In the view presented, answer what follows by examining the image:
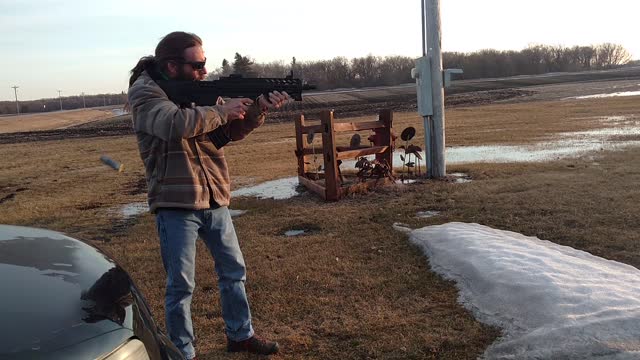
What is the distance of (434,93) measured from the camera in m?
9.98

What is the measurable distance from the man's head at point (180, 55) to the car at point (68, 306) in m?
1.15

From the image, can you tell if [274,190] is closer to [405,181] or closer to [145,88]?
[405,181]

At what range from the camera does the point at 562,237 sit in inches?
233

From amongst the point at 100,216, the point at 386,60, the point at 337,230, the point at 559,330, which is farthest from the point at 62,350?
the point at 386,60

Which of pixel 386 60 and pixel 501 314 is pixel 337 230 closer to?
pixel 501 314

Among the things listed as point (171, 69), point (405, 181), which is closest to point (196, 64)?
point (171, 69)

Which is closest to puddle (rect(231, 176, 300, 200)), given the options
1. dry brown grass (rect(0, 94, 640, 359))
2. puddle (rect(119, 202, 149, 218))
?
dry brown grass (rect(0, 94, 640, 359))

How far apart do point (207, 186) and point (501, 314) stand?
90.7 inches

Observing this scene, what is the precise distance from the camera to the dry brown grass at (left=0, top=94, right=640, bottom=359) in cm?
394

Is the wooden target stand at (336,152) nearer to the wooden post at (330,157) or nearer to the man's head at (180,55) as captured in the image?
the wooden post at (330,157)

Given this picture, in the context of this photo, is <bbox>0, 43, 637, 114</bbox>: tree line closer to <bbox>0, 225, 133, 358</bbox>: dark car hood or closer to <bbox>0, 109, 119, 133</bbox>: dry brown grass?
<bbox>0, 109, 119, 133</bbox>: dry brown grass

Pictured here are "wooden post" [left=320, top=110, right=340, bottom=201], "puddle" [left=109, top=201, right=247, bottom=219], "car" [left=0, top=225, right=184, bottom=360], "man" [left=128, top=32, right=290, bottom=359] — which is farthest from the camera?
"puddle" [left=109, top=201, right=247, bottom=219]

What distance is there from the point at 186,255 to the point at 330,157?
217 inches

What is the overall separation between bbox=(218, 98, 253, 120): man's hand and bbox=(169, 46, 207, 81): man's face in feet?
0.84
